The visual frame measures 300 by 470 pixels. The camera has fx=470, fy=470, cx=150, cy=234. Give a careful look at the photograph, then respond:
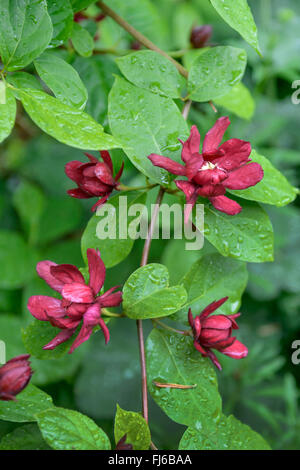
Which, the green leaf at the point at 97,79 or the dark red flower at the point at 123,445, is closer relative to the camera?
the dark red flower at the point at 123,445

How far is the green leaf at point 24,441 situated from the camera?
57 centimetres

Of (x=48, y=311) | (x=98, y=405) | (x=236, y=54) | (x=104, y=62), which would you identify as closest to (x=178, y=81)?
(x=236, y=54)

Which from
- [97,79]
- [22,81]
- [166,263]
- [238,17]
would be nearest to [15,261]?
[166,263]

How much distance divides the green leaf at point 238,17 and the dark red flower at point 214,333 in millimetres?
293

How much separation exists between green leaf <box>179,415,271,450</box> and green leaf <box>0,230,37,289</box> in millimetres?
584

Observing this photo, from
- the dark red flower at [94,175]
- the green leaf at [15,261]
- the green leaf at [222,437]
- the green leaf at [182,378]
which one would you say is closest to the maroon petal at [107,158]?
the dark red flower at [94,175]

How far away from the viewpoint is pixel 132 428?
0.51 meters

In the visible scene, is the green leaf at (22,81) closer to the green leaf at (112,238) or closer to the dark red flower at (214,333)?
the green leaf at (112,238)

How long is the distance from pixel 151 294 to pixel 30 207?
0.71m

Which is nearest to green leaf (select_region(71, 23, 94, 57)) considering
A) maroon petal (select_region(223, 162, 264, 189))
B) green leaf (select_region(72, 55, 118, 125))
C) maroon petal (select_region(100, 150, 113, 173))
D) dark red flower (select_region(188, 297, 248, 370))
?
green leaf (select_region(72, 55, 118, 125))

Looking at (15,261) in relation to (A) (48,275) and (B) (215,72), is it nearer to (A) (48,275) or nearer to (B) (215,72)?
(A) (48,275)

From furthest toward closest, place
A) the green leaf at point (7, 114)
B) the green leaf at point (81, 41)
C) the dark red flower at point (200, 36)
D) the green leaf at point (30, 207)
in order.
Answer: the green leaf at point (30, 207) < the dark red flower at point (200, 36) < the green leaf at point (81, 41) < the green leaf at point (7, 114)

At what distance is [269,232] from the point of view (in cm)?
58
